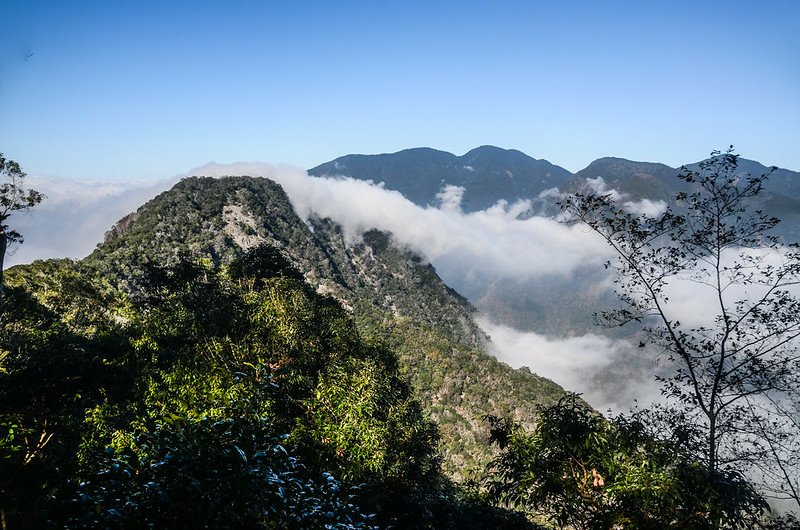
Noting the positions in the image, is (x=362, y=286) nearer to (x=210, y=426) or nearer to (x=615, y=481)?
(x=615, y=481)

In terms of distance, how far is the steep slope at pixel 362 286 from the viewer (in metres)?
89.8

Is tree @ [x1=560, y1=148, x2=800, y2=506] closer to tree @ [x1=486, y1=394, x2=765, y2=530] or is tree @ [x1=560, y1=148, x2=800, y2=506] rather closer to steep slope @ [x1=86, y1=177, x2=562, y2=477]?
tree @ [x1=486, y1=394, x2=765, y2=530]

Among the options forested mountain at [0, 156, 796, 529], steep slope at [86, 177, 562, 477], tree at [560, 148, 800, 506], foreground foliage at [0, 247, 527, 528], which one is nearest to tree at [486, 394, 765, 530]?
forested mountain at [0, 156, 796, 529]

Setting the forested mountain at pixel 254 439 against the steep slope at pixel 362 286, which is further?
the steep slope at pixel 362 286

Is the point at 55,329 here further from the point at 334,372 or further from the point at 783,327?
the point at 783,327

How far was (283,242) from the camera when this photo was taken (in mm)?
148500

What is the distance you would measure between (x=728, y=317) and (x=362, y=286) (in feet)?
542

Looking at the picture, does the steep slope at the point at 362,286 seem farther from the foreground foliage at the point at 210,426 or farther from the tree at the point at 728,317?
the tree at the point at 728,317

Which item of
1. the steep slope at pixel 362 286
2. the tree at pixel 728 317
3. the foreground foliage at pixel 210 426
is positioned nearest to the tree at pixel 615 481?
the tree at pixel 728 317

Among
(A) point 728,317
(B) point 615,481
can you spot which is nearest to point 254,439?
(B) point 615,481

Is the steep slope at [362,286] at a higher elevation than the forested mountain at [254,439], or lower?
lower

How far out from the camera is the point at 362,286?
17712cm

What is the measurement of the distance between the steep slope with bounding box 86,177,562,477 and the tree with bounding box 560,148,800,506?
1518 inches

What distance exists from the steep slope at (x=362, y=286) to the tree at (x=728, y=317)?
38.5m
